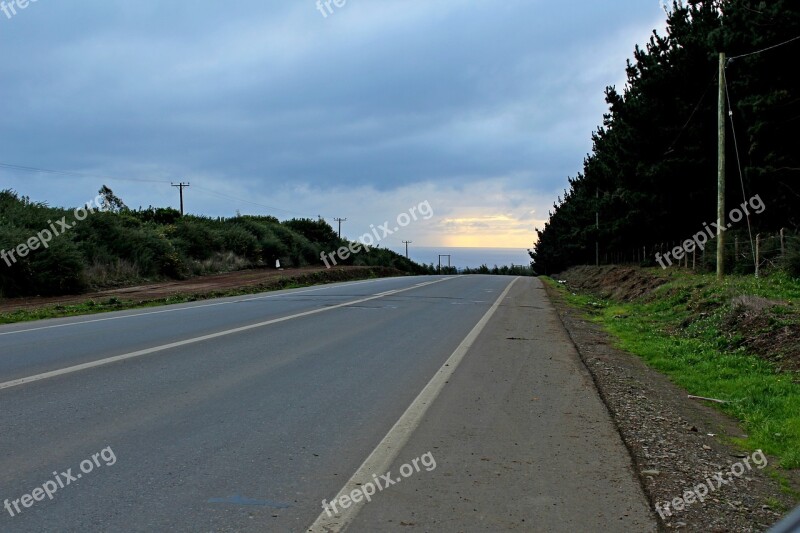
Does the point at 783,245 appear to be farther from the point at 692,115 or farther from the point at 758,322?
the point at 692,115

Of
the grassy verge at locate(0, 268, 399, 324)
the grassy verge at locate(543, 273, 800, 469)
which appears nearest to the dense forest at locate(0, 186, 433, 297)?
the grassy verge at locate(0, 268, 399, 324)

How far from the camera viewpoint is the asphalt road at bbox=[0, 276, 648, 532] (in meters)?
4.14

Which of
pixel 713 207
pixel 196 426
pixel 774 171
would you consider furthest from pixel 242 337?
pixel 713 207

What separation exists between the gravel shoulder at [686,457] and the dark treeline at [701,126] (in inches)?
586

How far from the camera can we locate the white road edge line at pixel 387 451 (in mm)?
3951

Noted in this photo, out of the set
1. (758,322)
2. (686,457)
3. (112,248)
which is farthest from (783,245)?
(112,248)

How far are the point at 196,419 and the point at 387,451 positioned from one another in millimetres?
1963

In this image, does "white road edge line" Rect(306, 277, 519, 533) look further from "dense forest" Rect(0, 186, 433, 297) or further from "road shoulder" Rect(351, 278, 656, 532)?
"dense forest" Rect(0, 186, 433, 297)

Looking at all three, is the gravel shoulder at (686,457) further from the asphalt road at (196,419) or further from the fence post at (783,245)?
the fence post at (783,245)

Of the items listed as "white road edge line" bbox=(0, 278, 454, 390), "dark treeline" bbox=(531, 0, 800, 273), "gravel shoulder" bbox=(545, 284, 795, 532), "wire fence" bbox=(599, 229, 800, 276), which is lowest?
"gravel shoulder" bbox=(545, 284, 795, 532)

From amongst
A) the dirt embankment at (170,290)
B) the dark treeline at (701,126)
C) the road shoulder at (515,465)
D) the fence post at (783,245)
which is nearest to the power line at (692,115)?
the dark treeline at (701,126)

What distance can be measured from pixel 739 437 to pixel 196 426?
506cm

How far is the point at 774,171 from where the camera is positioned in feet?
70.5

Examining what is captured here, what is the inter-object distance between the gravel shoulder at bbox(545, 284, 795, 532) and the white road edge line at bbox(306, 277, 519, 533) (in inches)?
74.5
